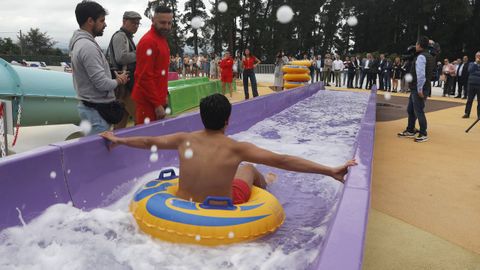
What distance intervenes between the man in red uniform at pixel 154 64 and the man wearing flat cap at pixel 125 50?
406mm

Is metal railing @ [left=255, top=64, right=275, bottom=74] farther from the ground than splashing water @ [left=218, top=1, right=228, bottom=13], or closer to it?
closer to it

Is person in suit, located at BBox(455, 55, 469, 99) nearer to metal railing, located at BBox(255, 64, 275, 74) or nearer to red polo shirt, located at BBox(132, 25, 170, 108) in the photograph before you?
red polo shirt, located at BBox(132, 25, 170, 108)

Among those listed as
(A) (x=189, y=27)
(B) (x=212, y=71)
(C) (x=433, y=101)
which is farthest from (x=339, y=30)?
(C) (x=433, y=101)

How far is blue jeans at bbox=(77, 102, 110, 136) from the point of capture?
3258 mm

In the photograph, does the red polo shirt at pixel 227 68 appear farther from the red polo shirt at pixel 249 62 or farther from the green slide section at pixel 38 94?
the green slide section at pixel 38 94

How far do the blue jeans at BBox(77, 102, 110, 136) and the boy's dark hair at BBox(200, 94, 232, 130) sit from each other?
127cm

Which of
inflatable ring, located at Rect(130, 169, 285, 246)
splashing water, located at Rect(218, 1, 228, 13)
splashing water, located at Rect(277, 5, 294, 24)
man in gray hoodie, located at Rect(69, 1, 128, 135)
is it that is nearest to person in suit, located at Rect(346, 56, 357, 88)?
man in gray hoodie, located at Rect(69, 1, 128, 135)

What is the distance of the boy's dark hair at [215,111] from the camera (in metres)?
2.42

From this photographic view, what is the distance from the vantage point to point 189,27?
4622cm

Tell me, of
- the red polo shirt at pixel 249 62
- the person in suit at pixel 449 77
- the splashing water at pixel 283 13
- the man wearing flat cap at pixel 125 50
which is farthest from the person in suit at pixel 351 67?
the splashing water at pixel 283 13

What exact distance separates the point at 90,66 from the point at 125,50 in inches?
38.9

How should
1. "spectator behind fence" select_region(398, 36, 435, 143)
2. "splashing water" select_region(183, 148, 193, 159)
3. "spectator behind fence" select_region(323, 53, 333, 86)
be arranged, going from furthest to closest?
1. "spectator behind fence" select_region(323, 53, 333, 86)
2. "spectator behind fence" select_region(398, 36, 435, 143)
3. "splashing water" select_region(183, 148, 193, 159)

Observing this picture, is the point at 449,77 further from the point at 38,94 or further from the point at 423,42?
the point at 38,94

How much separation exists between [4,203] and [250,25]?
44.5 metres
